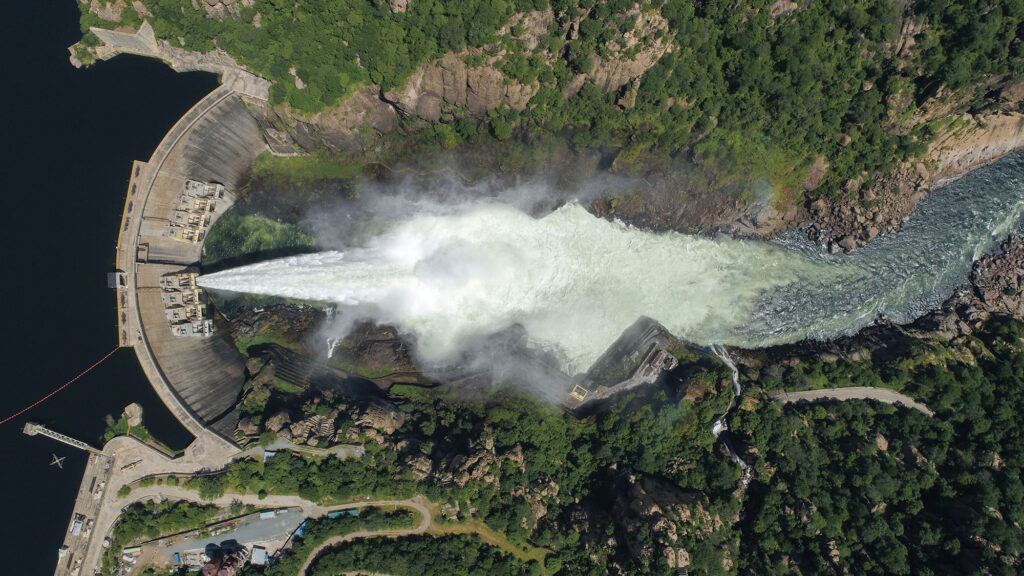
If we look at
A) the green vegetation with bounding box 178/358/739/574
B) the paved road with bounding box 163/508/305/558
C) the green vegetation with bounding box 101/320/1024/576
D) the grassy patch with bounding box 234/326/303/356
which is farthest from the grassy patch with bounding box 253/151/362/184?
the paved road with bounding box 163/508/305/558

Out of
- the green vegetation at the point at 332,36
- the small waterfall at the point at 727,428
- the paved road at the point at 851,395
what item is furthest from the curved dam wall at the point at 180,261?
the paved road at the point at 851,395

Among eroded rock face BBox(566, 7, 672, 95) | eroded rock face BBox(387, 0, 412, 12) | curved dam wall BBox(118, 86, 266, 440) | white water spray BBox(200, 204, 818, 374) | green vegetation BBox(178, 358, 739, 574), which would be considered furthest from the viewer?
white water spray BBox(200, 204, 818, 374)

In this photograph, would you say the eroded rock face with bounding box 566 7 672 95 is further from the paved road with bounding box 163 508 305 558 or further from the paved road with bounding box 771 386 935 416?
the paved road with bounding box 163 508 305 558

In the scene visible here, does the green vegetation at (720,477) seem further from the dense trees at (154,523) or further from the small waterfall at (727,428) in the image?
the small waterfall at (727,428)

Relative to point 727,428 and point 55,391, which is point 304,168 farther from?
point 727,428

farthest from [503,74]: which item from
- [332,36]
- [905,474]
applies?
[905,474]

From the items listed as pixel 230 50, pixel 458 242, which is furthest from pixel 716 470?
pixel 230 50

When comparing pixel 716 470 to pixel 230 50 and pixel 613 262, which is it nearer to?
pixel 613 262
